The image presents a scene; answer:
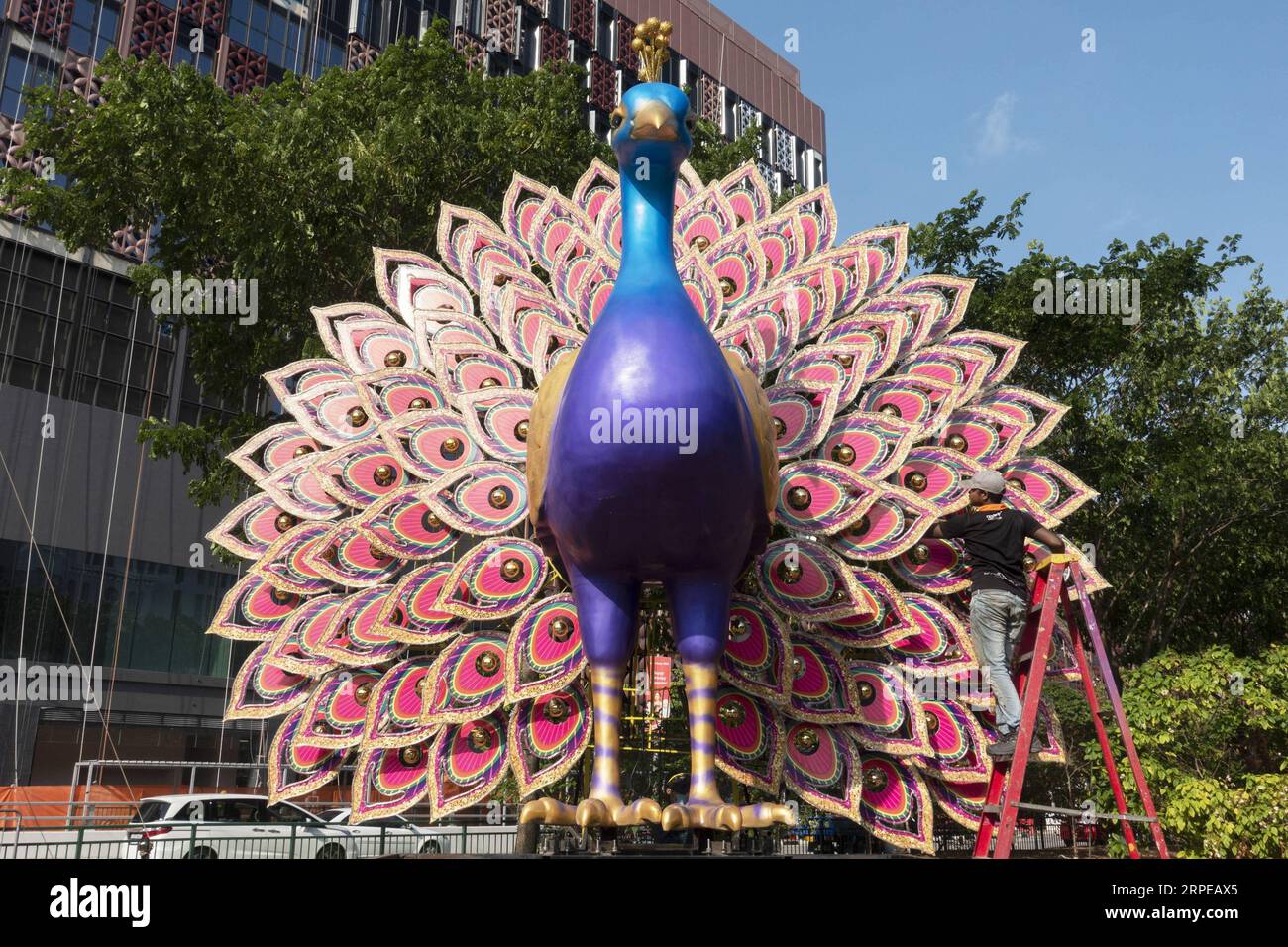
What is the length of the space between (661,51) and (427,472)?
312 centimetres

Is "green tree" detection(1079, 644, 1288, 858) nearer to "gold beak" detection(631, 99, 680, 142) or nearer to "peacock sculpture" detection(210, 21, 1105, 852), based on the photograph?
"peacock sculpture" detection(210, 21, 1105, 852)

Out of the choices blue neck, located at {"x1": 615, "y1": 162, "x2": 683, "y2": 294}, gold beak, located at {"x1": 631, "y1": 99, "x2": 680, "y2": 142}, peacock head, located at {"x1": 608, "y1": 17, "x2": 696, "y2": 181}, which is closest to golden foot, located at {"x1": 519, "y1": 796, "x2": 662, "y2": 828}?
blue neck, located at {"x1": 615, "y1": 162, "x2": 683, "y2": 294}

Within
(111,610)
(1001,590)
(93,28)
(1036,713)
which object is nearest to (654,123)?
(1001,590)

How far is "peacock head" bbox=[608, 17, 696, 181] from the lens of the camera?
17.4 feet

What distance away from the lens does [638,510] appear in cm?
483

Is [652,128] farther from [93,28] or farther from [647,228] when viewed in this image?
[93,28]

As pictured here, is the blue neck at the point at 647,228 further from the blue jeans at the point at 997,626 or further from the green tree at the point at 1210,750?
the green tree at the point at 1210,750

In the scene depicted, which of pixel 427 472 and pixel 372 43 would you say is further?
pixel 372 43

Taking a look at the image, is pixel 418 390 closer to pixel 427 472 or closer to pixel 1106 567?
pixel 427 472

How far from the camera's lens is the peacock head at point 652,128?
17.4ft

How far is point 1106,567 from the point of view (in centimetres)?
1572

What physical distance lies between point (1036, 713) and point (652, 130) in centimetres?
350

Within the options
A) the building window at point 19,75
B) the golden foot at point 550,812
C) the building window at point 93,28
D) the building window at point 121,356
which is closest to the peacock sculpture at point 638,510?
the golden foot at point 550,812
